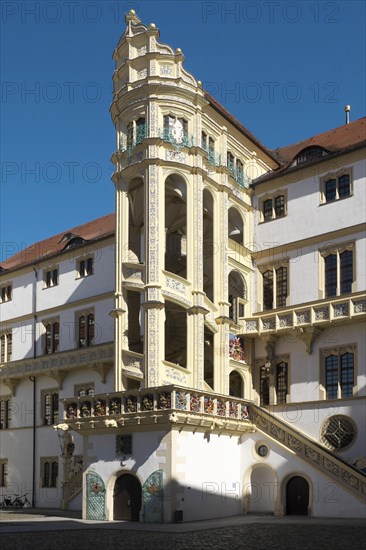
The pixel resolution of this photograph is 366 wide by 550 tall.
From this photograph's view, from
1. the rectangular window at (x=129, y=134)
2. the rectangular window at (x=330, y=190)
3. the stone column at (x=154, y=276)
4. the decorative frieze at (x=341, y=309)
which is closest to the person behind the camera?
the stone column at (x=154, y=276)

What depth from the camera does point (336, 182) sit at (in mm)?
38688

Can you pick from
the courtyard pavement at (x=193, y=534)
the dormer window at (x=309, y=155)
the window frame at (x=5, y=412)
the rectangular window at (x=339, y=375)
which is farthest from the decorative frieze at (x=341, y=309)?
the window frame at (x=5, y=412)

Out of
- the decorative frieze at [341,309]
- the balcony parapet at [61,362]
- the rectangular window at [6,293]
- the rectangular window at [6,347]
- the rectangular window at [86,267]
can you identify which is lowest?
the balcony parapet at [61,362]

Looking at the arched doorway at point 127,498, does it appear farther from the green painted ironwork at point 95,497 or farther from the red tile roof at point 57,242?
the red tile roof at point 57,242

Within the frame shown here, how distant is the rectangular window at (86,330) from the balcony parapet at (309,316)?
9.81 m

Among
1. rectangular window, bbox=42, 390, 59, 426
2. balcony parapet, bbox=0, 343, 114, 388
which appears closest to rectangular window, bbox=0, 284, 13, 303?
balcony parapet, bbox=0, 343, 114, 388

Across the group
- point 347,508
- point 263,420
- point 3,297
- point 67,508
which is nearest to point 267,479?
point 263,420

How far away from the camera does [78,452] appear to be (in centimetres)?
4356

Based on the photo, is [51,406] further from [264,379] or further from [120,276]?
[264,379]

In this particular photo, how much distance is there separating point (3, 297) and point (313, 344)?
23.4 metres

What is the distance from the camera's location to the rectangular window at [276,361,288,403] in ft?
126

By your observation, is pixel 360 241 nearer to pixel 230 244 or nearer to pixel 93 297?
pixel 230 244

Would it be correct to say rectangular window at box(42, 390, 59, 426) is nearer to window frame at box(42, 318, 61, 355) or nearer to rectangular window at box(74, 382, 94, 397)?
rectangular window at box(74, 382, 94, 397)

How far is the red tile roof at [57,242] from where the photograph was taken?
4856 centimetres
